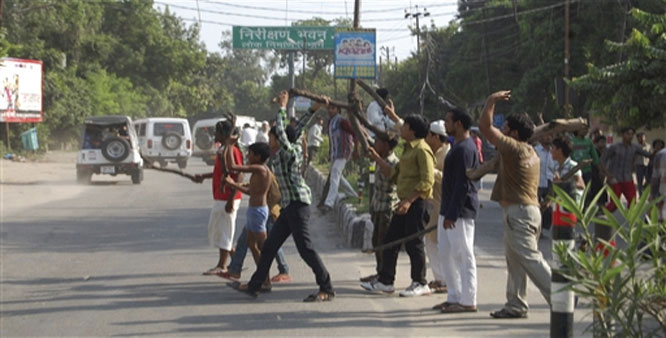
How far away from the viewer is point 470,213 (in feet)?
26.9

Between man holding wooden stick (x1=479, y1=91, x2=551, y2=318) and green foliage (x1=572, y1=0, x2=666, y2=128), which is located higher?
green foliage (x1=572, y1=0, x2=666, y2=128)

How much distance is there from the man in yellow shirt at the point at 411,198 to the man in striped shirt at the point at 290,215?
25.2 inches

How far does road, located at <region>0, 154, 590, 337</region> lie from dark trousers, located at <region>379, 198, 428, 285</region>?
0.27 metres

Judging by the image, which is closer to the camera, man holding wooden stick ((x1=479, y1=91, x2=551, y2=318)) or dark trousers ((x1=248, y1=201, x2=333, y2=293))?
man holding wooden stick ((x1=479, y1=91, x2=551, y2=318))

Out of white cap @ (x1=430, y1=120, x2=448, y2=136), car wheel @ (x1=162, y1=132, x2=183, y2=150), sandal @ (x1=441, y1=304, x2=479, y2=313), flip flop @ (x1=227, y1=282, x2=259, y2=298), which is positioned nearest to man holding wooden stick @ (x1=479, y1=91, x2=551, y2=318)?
sandal @ (x1=441, y1=304, x2=479, y2=313)

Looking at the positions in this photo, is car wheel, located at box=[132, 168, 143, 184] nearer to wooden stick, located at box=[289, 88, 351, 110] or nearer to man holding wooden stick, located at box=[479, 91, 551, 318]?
wooden stick, located at box=[289, 88, 351, 110]

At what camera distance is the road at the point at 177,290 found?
7766 millimetres

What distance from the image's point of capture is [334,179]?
16609 millimetres

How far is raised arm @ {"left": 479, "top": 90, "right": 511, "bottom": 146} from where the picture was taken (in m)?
7.00

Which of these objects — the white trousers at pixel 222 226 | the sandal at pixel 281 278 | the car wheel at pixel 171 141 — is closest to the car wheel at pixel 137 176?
the car wheel at pixel 171 141

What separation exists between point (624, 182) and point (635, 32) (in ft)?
15.0

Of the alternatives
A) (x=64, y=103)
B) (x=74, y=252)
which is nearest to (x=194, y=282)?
(x=74, y=252)

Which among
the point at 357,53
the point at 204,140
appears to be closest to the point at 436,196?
the point at 357,53

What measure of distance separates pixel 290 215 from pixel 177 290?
157 cm
